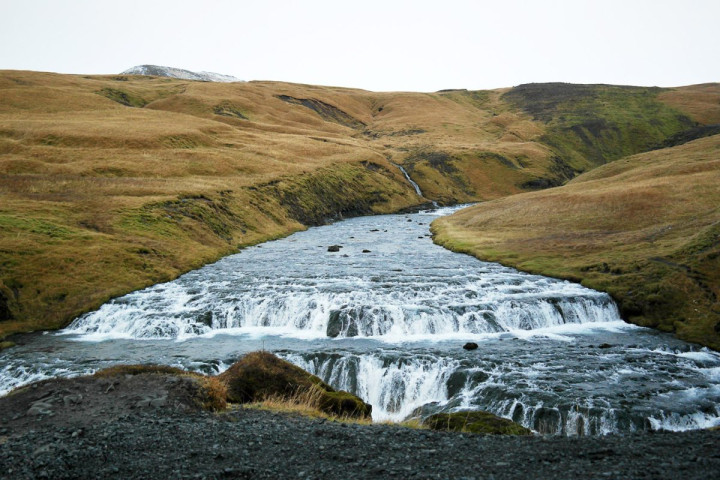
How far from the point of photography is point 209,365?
29.0 m

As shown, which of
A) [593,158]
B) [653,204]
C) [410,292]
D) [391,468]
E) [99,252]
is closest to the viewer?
[391,468]

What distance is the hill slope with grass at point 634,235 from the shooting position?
36.6m

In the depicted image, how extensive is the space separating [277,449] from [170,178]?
250ft

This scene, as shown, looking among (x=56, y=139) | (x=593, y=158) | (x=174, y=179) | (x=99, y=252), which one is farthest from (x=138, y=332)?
(x=593, y=158)

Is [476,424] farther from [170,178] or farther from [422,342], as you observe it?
[170,178]

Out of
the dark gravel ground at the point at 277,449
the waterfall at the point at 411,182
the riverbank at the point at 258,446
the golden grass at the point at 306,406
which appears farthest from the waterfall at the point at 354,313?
the waterfall at the point at 411,182

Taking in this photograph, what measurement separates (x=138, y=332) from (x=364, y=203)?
79485 millimetres

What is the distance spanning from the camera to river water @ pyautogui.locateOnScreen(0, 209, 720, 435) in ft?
77.9

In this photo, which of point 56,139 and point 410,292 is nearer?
point 410,292

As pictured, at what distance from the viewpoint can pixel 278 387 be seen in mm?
21188

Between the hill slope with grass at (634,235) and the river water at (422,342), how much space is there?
8.49ft

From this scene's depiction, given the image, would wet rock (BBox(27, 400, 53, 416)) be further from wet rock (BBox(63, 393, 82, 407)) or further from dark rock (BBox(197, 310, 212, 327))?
Answer: dark rock (BBox(197, 310, 212, 327))

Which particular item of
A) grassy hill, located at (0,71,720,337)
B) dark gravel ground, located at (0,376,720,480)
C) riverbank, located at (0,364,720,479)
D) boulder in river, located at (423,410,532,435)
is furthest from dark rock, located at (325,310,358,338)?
grassy hill, located at (0,71,720,337)

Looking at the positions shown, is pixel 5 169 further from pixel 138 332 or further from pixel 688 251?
pixel 688 251
